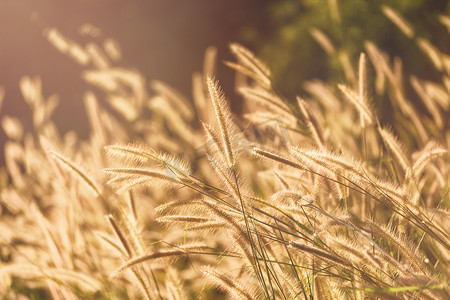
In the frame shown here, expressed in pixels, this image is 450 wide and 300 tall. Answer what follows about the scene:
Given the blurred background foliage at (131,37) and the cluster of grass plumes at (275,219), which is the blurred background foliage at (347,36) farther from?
the cluster of grass plumes at (275,219)

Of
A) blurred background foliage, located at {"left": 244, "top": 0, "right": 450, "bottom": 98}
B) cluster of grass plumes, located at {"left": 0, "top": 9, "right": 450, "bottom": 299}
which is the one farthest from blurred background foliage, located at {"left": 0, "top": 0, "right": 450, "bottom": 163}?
cluster of grass plumes, located at {"left": 0, "top": 9, "right": 450, "bottom": 299}

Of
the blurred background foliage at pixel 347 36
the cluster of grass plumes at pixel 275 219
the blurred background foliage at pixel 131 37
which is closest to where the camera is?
the cluster of grass plumes at pixel 275 219

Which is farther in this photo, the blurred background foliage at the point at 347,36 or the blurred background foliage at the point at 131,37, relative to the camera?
the blurred background foliage at the point at 131,37

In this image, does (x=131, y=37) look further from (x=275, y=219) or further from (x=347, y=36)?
(x=275, y=219)

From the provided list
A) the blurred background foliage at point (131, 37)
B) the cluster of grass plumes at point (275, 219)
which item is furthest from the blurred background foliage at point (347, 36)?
the cluster of grass plumes at point (275, 219)

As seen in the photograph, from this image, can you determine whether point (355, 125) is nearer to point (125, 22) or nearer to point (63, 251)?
point (63, 251)

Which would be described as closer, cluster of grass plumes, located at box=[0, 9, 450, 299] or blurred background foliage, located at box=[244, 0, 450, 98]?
cluster of grass plumes, located at box=[0, 9, 450, 299]

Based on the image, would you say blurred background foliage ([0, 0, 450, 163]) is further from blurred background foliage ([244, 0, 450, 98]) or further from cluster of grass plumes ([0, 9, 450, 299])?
cluster of grass plumes ([0, 9, 450, 299])

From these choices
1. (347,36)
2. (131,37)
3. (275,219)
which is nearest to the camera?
(275,219)

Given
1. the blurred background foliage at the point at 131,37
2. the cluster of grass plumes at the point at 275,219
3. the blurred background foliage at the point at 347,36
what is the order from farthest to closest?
the blurred background foliage at the point at 131,37 → the blurred background foliage at the point at 347,36 → the cluster of grass plumes at the point at 275,219

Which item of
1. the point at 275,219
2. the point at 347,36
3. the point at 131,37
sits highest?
the point at 131,37

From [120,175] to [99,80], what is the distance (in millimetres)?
1832

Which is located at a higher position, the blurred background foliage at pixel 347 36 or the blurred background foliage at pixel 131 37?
the blurred background foliage at pixel 131 37

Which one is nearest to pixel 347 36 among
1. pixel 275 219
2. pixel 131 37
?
pixel 131 37
